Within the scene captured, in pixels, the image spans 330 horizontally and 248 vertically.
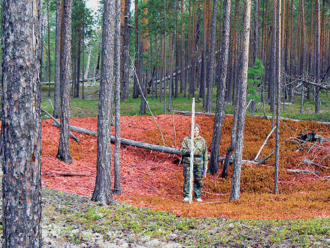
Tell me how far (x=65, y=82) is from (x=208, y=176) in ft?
19.1

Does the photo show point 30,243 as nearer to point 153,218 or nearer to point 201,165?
point 153,218

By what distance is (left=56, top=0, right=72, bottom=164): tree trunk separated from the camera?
33.4 ft

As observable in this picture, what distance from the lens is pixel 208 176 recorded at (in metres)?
11.1

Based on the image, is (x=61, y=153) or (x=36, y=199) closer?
(x=36, y=199)

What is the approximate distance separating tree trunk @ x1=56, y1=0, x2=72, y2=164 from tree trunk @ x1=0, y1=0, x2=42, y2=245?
696cm

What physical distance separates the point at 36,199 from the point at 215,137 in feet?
26.3

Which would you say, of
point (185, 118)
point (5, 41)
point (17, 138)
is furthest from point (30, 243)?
point (185, 118)

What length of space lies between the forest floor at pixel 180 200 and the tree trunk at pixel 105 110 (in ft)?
1.32

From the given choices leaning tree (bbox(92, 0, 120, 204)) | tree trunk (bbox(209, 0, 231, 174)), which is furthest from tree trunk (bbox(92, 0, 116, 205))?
tree trunk (bbox(209, 0, 231, 174))

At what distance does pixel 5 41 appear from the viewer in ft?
11.5

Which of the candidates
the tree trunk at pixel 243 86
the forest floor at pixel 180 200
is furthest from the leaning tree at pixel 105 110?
the tree trunk at pixel 243 86

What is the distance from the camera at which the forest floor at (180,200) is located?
5.31m

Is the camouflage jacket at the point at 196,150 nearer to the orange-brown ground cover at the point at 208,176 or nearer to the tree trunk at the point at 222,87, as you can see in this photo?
the orange-brown ground cover at the point at 208,176

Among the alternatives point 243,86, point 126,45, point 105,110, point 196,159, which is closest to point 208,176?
point 196,159
